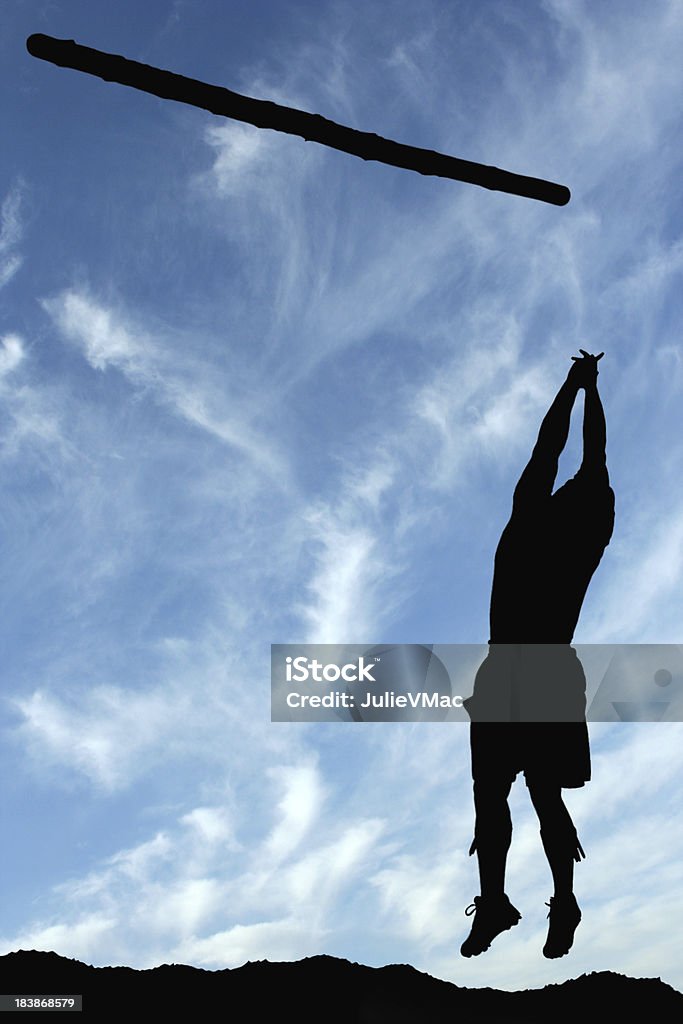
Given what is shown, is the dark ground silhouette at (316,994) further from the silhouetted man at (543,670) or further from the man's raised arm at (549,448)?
the man's raised arm at (549,448)

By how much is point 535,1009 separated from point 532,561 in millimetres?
5294

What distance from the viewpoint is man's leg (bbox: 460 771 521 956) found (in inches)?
341

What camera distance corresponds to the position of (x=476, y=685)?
368 inches

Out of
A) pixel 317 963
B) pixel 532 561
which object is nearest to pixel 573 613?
pixel 532 561

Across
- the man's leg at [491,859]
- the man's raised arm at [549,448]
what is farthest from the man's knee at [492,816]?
the man's raised arm at [549,448]

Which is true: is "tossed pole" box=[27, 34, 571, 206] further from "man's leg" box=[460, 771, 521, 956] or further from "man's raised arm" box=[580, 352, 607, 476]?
"man's leg" box=[460, 771, 521, 956]

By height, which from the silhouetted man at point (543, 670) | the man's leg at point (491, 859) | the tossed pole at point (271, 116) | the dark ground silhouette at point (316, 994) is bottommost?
the dark ground silhouette at point (316, 994)

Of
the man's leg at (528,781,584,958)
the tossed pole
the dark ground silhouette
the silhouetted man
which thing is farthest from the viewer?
the dark ground silhouette

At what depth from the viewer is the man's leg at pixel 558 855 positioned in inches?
339

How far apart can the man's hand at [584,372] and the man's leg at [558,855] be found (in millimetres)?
4215

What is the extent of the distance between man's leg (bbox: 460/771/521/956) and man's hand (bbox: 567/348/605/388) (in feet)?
13.9

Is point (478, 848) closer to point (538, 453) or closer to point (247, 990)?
point (247, 990)

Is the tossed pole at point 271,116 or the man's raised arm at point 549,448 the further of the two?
the man's raised arm at point 549,448

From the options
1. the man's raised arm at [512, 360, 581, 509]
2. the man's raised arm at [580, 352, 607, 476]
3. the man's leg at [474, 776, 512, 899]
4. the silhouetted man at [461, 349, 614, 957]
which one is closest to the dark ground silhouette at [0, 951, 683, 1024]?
the silhouetted man at [461, 349, 614, 957]
